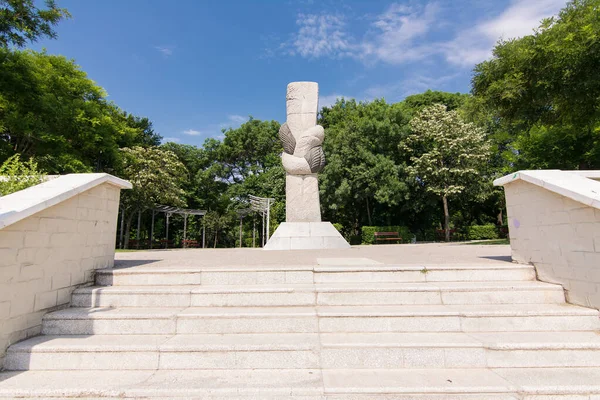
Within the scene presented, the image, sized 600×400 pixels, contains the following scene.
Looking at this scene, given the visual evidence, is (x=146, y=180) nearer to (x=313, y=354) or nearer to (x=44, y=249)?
(x=44, y=249)

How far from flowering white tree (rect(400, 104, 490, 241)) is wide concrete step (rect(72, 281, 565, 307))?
17773 mm

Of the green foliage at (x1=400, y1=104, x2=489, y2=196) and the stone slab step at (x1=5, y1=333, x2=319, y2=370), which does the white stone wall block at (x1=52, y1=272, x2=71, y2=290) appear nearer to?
the stone slab step at (x1=5, y1=333, x2=319, y2=370)

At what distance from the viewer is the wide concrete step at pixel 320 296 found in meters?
3.21

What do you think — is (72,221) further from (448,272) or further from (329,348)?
(448,272)

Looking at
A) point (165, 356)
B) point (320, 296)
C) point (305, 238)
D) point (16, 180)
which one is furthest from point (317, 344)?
point (305, 238)

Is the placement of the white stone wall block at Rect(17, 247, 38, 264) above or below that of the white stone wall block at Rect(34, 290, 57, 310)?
above

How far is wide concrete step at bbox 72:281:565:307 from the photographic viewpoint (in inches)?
126

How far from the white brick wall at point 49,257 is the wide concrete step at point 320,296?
305 millimetres

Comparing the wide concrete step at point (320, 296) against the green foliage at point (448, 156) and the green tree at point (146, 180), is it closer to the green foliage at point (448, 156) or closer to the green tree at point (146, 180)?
the green foliage at point (448, 156)

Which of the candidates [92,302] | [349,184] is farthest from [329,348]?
[349,184]

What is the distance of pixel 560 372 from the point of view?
234 cm

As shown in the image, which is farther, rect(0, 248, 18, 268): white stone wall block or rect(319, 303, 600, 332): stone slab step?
rect(319, 303, 600, 332): stone slab step

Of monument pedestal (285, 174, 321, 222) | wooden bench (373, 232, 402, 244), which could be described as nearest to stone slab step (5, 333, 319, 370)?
monument pedestal (285, 174, 321, 222)

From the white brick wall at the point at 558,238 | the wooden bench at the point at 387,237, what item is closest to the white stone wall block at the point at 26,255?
the white brick wall at the point at 558,238
